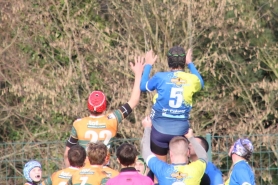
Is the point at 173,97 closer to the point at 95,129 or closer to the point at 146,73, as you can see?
the point at 146,73

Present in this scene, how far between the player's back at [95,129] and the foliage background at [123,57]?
552cm

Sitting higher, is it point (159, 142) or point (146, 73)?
point (146, 73)

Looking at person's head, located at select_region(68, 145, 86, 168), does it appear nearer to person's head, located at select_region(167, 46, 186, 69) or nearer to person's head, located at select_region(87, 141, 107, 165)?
person's head, located at select_region(87, 141, 107, 165)

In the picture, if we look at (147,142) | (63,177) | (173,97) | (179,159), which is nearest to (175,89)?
(173,97)

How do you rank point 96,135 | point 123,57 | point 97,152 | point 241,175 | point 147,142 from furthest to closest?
1. point 123,57
2. point 96,135
3. point 97,152
4. point 241,175
5. point 147,142

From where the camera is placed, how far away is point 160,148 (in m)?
10.0

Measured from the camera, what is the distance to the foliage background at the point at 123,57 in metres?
17.5

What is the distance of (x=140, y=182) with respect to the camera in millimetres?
8688

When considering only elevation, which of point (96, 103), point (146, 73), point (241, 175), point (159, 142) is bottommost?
point (241, 175)

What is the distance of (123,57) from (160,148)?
25.9 ft

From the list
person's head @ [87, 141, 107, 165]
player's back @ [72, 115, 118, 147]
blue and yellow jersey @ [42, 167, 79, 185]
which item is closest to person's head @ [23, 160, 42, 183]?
blue and yellow jersey @ [42, 167, 79, 185]

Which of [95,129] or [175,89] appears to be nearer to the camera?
[175,89]

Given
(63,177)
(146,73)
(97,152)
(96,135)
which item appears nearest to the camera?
(97,152)

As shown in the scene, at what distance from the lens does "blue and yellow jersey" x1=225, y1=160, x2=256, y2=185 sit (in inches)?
363
